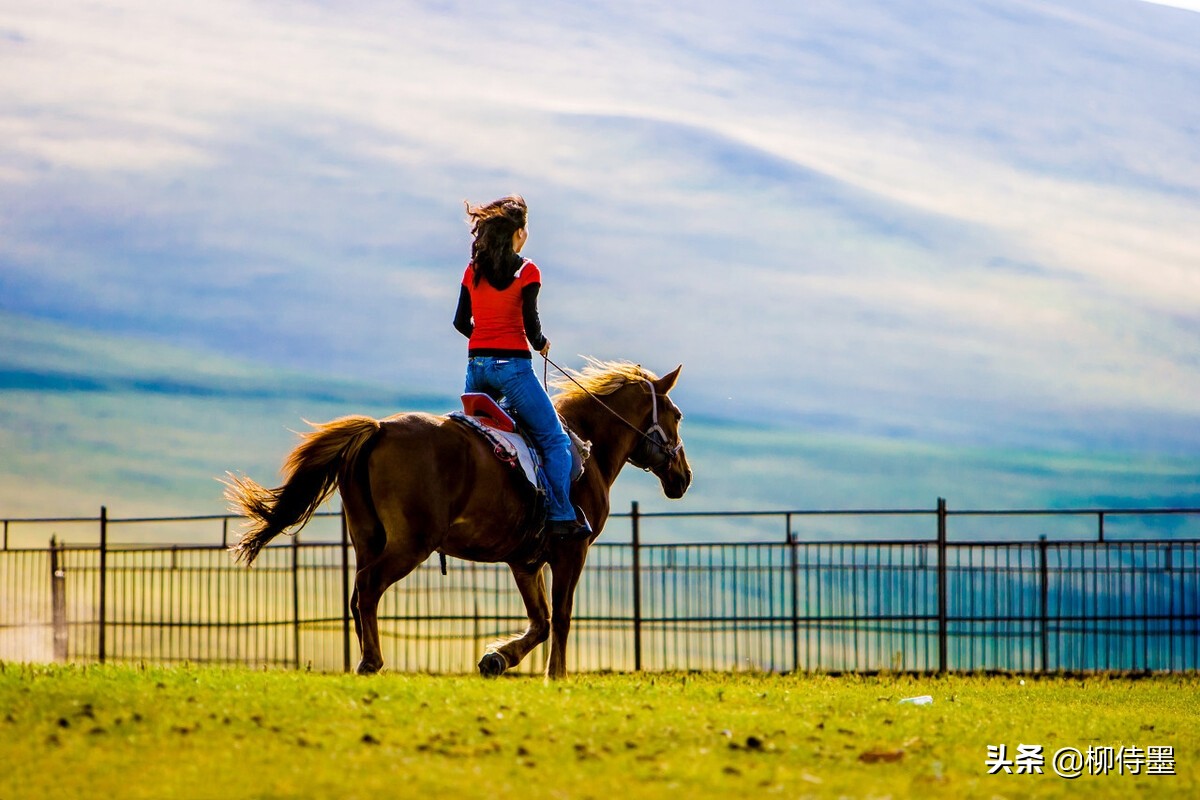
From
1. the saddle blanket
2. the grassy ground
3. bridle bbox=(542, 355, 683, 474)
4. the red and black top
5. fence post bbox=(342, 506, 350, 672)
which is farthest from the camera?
fence post bbox=(342, 506, 350, 672)

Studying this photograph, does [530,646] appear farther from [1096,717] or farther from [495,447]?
[1096,717]

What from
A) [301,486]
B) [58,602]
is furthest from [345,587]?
[301,486]

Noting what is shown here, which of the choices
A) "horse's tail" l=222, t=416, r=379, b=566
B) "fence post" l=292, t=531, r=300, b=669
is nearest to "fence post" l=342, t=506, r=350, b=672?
"fence post" l=292, t=531, r=300, b=669

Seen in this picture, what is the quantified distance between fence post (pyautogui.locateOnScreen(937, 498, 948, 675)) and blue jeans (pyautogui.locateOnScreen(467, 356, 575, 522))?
9.54 m

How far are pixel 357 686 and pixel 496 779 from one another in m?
2.32

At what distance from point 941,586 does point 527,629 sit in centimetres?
929

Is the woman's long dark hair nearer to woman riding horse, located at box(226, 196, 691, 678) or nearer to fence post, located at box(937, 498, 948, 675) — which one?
woman riding horse, located at box(226, 196, 691, 678)

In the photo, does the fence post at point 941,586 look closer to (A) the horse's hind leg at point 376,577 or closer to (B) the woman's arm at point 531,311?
(B) the woman's arm at point 531,311

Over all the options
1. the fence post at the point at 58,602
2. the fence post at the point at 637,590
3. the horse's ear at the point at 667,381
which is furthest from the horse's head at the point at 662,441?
the fence post at the point at 58,602

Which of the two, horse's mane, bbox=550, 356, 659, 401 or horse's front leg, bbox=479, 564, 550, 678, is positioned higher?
horse's mane, bbox=550, 356, 659, 401

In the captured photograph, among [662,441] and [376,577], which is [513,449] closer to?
[376,577]

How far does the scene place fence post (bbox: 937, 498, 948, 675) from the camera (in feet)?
63.0

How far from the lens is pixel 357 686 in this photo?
9789 millimetres

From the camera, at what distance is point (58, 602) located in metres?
21.6
